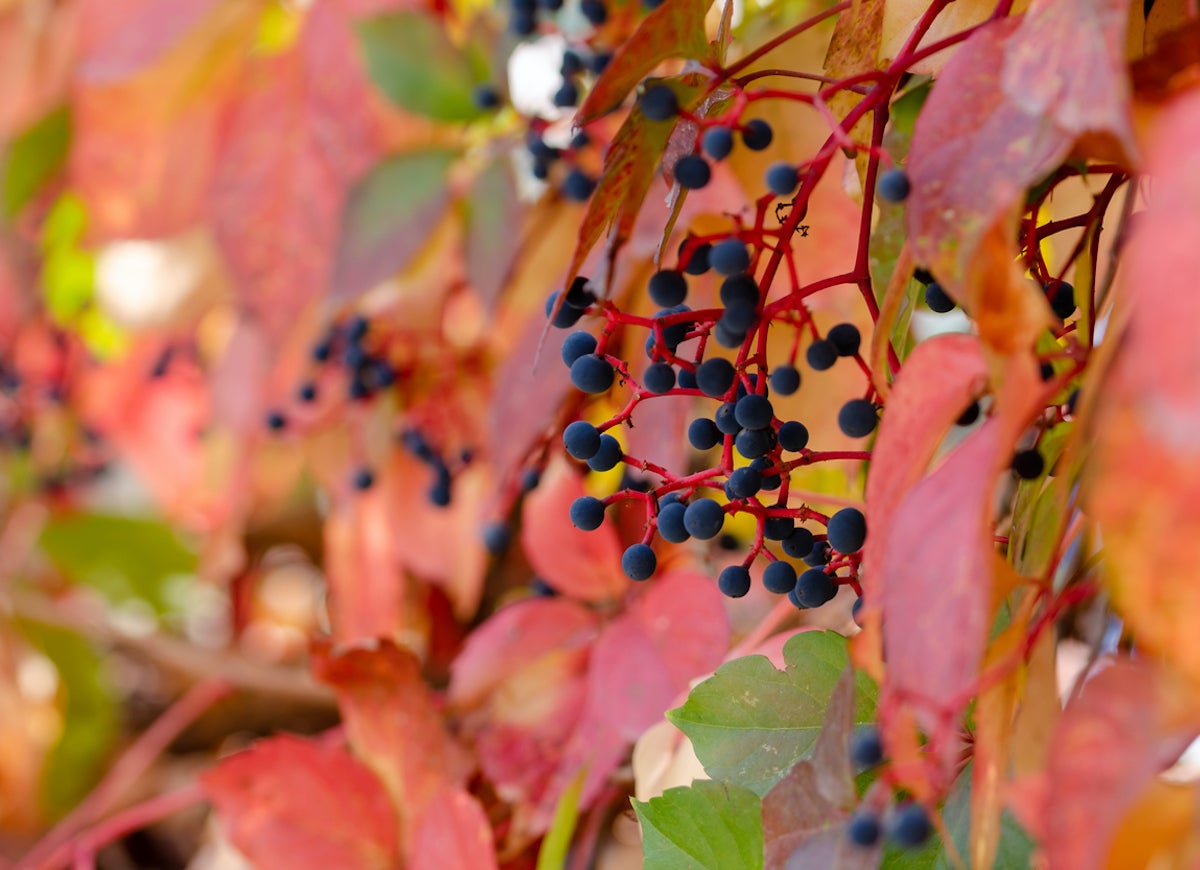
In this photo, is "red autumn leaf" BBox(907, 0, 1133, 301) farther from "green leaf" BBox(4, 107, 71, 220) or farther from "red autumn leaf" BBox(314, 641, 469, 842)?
"green leaf" BBox(4, 107, 71, 220)

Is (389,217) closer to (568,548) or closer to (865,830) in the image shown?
(568,548)

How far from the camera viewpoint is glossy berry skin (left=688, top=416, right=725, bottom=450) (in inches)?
14.9

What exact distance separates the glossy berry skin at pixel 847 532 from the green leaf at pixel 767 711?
0.05 metres

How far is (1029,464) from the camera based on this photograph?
1.15ft

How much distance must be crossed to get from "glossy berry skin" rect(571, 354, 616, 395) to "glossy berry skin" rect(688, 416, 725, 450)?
40 mm

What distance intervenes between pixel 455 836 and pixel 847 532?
218mm

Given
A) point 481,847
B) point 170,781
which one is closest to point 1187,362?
point 481,847

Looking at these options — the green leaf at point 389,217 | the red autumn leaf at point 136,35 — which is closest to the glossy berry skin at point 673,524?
the green leaf at point 389,217

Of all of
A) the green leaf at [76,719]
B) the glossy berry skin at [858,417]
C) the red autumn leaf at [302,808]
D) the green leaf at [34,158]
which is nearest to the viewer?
the glossy berry skin at [858,417]

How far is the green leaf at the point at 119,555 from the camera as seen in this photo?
4.27 feet

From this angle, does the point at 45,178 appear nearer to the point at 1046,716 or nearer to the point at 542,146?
the point at 542,146

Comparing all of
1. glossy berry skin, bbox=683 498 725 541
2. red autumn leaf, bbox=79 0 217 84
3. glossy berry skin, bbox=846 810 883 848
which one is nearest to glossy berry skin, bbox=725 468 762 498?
glossy berry skin, bbox=683 498 725 541

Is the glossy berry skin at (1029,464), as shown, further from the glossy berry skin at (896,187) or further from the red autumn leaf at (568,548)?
the red autumn leaf at (568,548)

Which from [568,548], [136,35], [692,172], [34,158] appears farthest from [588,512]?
[34,158]
